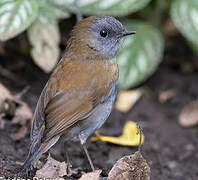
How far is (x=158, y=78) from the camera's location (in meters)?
6.74

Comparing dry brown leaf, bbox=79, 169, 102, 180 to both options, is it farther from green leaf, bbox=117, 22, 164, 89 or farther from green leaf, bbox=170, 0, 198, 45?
green leaf, bbox=170, 0, 198, 45

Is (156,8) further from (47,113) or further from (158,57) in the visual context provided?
(47,113)

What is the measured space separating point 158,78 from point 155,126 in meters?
1.14

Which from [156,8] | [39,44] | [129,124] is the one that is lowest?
[129,124]

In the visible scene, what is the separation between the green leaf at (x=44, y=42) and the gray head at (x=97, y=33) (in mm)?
759

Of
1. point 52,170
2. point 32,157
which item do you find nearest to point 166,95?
point 52,170

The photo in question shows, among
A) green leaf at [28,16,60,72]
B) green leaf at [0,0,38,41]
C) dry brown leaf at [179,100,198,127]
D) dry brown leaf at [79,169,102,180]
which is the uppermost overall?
green leaf at [0,0,38,41]

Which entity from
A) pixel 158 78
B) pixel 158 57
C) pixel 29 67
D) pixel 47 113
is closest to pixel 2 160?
pixel 47 113

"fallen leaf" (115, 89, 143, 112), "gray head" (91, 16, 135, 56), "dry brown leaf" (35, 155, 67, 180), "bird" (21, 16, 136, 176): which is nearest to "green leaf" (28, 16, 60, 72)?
"bird" (21, 16, 136, 176)

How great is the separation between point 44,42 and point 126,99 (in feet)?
5.21

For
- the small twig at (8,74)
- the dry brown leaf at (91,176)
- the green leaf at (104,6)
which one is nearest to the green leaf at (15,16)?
the green leaf at (104,6)

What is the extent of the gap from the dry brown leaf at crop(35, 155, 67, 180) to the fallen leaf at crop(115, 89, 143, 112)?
8.04ft

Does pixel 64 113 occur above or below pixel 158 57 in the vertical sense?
above

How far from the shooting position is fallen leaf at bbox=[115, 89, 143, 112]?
6148 millimetres
